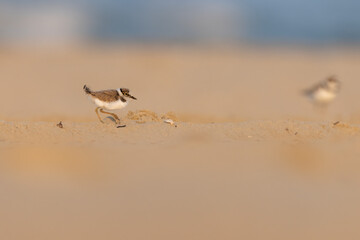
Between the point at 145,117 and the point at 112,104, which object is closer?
the point at 112,104

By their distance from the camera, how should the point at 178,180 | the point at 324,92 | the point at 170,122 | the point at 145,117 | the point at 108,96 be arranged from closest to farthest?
the point at 178,180
the point at 170,122
the point at 108,96
the point at 145,117
the point at 324,92

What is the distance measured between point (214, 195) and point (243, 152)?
1083 millimetres

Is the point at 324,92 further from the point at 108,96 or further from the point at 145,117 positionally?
the point at 108,96

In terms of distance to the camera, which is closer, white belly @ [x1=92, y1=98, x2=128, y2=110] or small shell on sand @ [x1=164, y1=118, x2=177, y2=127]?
small shell on sand @ [x1=164, y1=118, x2=177, y2=127]

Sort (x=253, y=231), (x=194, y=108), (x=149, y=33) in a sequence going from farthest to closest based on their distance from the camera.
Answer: (x=149, y=33) < (x=194, y=108) < (x=253, y=231)

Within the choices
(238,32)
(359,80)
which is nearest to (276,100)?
(359,80)

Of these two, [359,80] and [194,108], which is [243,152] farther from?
[359,80]

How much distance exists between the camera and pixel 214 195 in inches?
209

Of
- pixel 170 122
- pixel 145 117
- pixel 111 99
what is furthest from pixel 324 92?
pixel 111 99

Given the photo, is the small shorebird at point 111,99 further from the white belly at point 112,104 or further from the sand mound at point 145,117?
the sand mound at point 145,117

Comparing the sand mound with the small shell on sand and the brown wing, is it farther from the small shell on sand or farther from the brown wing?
the brown wing

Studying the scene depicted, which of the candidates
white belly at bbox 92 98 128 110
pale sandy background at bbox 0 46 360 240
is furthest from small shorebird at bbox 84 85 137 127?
pale sandy background at bbox 0 46 360 240

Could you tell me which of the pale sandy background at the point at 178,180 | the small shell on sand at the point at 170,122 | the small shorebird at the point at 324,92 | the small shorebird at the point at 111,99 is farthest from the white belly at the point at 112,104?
the small shorebird at the point at 324,92

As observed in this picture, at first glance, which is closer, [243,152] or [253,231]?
[253,231]
